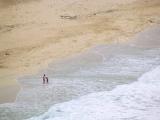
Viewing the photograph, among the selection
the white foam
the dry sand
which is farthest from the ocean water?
the dry sand

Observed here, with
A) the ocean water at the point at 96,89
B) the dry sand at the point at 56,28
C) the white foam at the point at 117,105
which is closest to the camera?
the white foam at the point at 117,105

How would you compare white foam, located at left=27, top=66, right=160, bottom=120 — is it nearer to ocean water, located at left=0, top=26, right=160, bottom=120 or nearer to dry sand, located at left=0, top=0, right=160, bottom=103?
ocean water, located at left=0, top=26, right=160, bottom=120

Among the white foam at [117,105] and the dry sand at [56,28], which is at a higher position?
the dry sand at [56,28]

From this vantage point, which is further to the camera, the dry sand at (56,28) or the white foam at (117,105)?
the dry sand at (56,28)

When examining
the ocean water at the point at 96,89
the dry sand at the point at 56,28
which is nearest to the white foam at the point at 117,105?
the ocean water at the point at 96,89

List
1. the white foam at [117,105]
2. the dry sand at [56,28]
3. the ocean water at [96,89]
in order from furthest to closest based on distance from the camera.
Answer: the dry sand at [56,28] < the ocean water at [96,89] < the white foam at [117,105]

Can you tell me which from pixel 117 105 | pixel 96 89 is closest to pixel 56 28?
pixel 96 89

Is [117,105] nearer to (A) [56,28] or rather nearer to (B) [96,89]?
(B) [96,89]

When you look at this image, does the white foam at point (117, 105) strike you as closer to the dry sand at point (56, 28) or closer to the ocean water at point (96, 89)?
the ocean water at point (96, 89)
